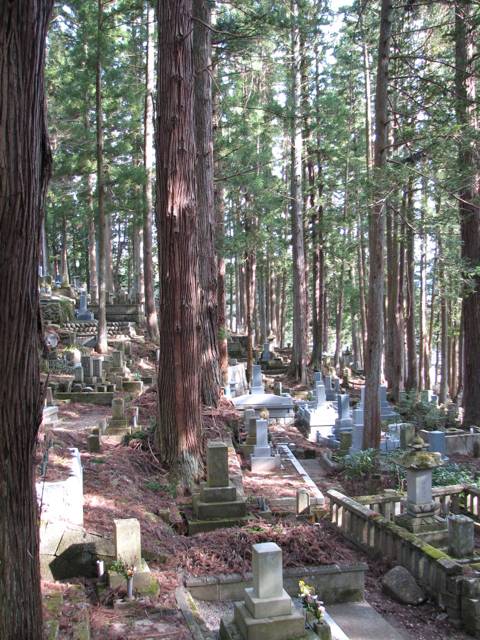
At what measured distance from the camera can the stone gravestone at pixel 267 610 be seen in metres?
4.04

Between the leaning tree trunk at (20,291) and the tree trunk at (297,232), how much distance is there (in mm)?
21130

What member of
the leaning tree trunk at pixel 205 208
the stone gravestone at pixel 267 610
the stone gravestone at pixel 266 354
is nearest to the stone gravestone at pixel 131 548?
the stone gravestone at pixel 267 610

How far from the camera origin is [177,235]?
7453 millimetres

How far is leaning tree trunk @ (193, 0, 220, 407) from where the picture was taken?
11.5m

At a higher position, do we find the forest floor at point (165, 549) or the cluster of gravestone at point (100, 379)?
the cluster of gravestone at point (100, 379)

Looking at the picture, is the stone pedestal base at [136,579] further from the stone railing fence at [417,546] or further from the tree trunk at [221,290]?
the tree trunk at [221,290]

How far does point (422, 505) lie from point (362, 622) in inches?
122

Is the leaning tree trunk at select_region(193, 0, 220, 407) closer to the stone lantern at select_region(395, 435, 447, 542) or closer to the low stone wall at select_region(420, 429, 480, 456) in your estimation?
the stone lantern at select_region(395, 435, 447, 542)

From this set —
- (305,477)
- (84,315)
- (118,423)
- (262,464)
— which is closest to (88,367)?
(118,423)

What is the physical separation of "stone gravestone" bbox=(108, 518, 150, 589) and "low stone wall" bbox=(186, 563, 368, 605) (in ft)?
2.10

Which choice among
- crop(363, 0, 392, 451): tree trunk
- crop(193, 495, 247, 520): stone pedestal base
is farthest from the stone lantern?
crop(363, 0, 392, 451): tree trunk

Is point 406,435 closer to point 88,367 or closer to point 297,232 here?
point 88,367

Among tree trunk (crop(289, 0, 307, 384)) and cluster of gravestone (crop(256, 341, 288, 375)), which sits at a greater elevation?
tree trunk (crop(289, 0, 307, 384))

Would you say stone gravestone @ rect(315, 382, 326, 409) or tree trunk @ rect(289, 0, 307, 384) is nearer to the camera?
stone gravestone @ rect(315, 382, 326, 409)
